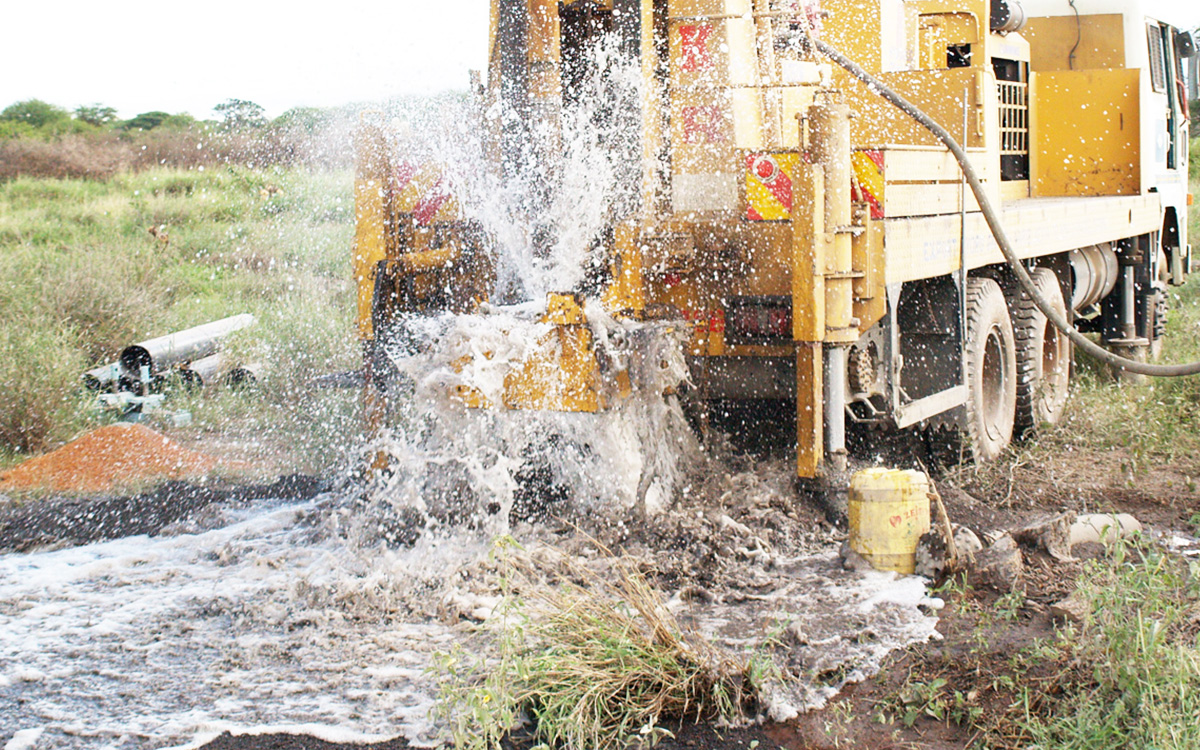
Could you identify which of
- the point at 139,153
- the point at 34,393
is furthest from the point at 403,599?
the point at 139,153

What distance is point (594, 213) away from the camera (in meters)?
4.96

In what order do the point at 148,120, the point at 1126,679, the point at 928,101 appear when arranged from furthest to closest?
the point at 148,120 < the point at 928,101 < the point at 1126,679

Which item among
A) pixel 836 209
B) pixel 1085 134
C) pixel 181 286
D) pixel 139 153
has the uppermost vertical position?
pixel 139 153

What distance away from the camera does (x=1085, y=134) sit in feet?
26.3

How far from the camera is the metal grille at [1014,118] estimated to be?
7.54 metres

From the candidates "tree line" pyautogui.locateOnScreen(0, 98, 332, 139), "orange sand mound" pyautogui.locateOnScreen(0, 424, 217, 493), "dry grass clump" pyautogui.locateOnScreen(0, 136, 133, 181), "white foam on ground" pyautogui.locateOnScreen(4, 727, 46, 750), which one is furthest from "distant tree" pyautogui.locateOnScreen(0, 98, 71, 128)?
"white foam on ground" pyautogui.locateOnScreen(4, 727, 46, 750)

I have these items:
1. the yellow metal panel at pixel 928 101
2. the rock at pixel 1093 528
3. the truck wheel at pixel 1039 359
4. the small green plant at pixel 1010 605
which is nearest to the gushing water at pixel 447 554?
the small green plant at pixel 1010 605

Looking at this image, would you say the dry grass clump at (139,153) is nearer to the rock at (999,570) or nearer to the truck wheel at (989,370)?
the truck wheel at (989,370)

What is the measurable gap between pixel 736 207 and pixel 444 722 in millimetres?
2601

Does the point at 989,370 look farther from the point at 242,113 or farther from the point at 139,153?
the point at 139,153

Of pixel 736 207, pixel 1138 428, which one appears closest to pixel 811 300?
pixel 736 207

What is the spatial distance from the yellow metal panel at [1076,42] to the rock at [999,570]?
18.0ft

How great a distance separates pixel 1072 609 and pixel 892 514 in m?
0.76

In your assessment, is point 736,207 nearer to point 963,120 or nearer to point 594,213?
point 594,213
